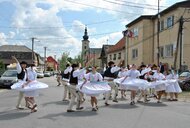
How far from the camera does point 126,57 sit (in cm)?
5622

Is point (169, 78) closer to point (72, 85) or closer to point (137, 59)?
point (72, 85)

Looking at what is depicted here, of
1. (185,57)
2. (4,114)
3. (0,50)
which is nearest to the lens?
(4,114)

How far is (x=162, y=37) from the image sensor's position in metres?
43.0

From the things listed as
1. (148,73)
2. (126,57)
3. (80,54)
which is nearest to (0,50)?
(80,54)

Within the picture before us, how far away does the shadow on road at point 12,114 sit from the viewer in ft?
40.2

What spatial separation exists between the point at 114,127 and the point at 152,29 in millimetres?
37646

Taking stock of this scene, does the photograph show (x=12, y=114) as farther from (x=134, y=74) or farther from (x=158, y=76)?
(x=158, y=76)

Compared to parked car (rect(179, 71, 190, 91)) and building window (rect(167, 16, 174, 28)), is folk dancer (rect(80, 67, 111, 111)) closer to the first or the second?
parked car (rect(179, 71, 190, 91))

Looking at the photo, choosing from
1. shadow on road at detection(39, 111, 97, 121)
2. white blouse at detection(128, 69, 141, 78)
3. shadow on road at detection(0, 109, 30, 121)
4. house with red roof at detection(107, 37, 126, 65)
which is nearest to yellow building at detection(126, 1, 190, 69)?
house with red roof at detection(107, 37, 126, 65)

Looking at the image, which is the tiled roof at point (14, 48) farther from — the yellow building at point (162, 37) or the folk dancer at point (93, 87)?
the folk dancer at point (93, 87)

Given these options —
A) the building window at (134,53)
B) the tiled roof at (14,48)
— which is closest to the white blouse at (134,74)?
the building window at (134,53)

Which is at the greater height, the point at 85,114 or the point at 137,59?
the point at 137,59

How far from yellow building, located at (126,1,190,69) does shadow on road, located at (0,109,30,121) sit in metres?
22.4

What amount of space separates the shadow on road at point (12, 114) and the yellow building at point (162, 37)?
73.4ft
